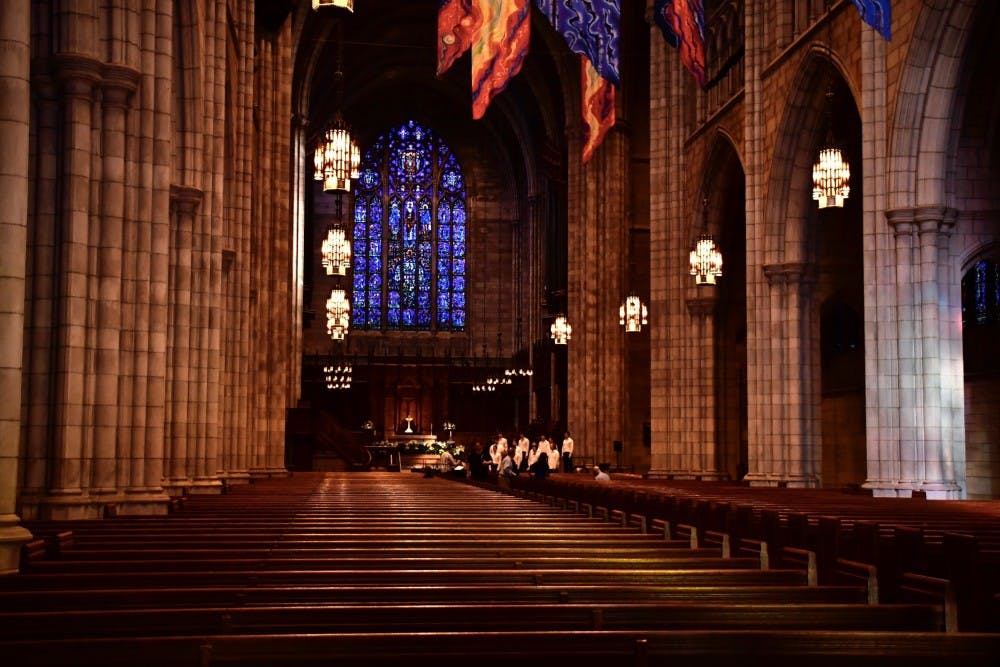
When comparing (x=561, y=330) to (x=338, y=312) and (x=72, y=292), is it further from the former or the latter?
(x=72, y=292)

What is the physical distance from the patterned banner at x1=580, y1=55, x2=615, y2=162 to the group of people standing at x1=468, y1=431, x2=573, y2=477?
822 centimetres

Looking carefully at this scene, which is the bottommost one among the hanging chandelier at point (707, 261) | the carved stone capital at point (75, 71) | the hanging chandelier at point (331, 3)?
the hanging chandelier at point (707, 261)

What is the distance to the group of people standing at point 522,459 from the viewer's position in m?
32.0

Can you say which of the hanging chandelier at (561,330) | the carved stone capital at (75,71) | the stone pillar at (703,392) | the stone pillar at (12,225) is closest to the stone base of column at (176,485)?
the carved stone capital at (75,71)

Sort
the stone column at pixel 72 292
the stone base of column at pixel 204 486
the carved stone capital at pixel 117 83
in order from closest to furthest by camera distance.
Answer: the stone column at pixel 72 292 → the carved stone capital at pixel 117 83 → the stone base of column at pixel 204 486

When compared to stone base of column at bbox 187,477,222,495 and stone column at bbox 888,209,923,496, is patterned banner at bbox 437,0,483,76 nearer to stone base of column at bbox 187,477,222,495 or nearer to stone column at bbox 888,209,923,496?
stone column at bbox 888,209,923,496

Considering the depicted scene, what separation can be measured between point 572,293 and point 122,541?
34981 millimetres

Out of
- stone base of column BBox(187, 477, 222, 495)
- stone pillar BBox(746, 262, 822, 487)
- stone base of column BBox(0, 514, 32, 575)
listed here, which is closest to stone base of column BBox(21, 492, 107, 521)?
stone base of column BBox(0, 514, 32, 575)

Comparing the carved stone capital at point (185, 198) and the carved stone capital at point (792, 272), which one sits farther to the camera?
the carved stone capital at point (792, 272)

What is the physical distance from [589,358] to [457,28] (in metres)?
20.1

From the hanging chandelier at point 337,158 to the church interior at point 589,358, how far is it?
9 centimetres

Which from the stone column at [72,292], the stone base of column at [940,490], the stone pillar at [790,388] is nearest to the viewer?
the stone column at [72,292]

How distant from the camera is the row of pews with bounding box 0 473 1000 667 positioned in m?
3.92

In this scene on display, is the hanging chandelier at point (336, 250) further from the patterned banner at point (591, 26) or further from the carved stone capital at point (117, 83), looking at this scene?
the carved stone capital at point (117, 83)
